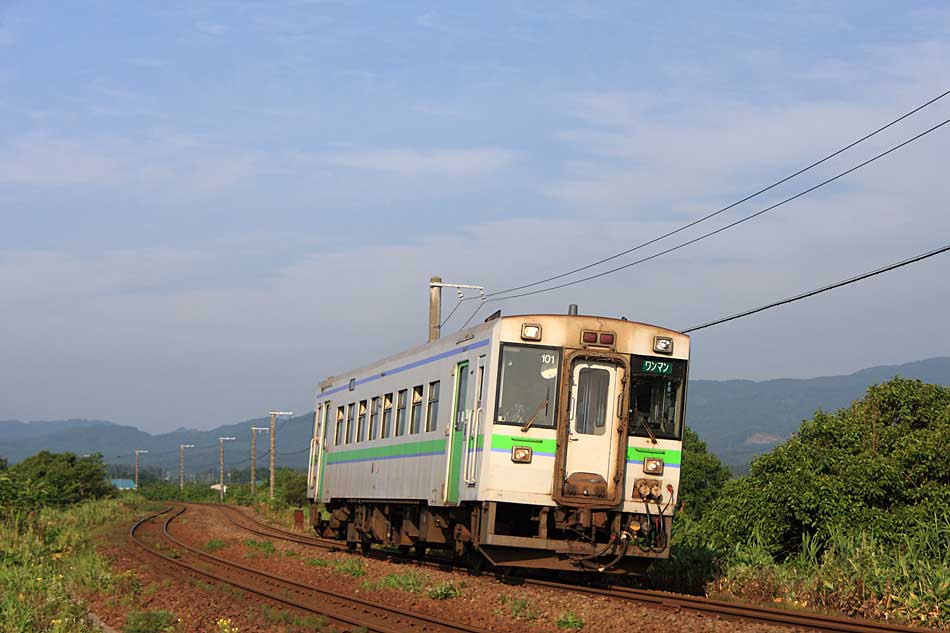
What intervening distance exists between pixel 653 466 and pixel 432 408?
4.15m

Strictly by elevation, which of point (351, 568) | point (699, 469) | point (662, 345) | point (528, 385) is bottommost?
point (351, 568)

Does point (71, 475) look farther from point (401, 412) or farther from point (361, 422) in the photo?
point (401, 412)

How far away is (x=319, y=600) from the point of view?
14.5 metres

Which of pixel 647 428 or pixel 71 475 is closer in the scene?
pixel 647 428

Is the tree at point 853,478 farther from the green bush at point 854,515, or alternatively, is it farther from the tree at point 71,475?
the tree at point 71,475

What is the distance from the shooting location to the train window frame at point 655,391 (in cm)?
1527

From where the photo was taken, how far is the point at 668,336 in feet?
51.0

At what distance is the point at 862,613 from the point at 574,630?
14.3ft

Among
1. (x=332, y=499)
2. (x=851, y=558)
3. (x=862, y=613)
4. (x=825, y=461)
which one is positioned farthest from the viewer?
(x=332, y=499)

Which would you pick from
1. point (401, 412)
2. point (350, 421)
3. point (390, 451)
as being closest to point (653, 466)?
point (401, 412)

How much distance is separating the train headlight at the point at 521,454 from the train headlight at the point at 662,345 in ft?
7.38

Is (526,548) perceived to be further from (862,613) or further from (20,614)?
(20,614)

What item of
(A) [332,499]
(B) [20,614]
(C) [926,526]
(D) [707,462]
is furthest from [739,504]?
(D) [707,462]

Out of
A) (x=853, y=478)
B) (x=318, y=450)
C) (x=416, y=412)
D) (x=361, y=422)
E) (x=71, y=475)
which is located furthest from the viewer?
(x=71, y=475)
